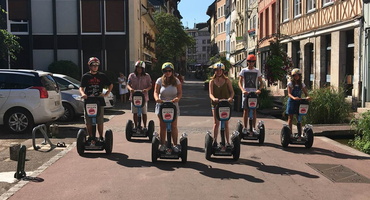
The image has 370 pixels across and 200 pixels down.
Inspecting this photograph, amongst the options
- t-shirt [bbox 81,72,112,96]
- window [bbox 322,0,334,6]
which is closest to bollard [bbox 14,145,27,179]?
t-shirt [bbox 81,72,112,96]

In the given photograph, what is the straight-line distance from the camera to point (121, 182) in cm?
604

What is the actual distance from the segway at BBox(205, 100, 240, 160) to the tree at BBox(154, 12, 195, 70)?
39.6m

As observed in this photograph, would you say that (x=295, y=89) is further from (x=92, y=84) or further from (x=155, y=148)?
(x=92, y=84)

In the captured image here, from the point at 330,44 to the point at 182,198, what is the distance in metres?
15.9

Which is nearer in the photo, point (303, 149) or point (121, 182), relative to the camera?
point (121, 182)

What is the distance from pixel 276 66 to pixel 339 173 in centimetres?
1153

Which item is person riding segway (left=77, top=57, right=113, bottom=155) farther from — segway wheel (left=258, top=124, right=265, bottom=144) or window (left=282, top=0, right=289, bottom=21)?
window (left=282, top=0, right=289, bottom=21)

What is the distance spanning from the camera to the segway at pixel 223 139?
7309 mm

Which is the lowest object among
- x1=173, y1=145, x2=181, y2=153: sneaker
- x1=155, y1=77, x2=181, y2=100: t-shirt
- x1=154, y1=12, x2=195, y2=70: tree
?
x1=173, y1=145, x2=181, y2=153: sneaker

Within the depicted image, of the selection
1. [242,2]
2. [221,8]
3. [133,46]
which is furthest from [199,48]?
[133,46]

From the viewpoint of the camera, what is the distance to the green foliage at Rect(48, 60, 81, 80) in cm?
2355

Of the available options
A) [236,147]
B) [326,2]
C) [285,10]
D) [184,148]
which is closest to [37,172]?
[184,148]

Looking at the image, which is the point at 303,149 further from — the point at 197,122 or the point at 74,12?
the point at 74,12

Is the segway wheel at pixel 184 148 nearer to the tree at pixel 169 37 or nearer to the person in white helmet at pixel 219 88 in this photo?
the person in white helmet at pixel 219 88
